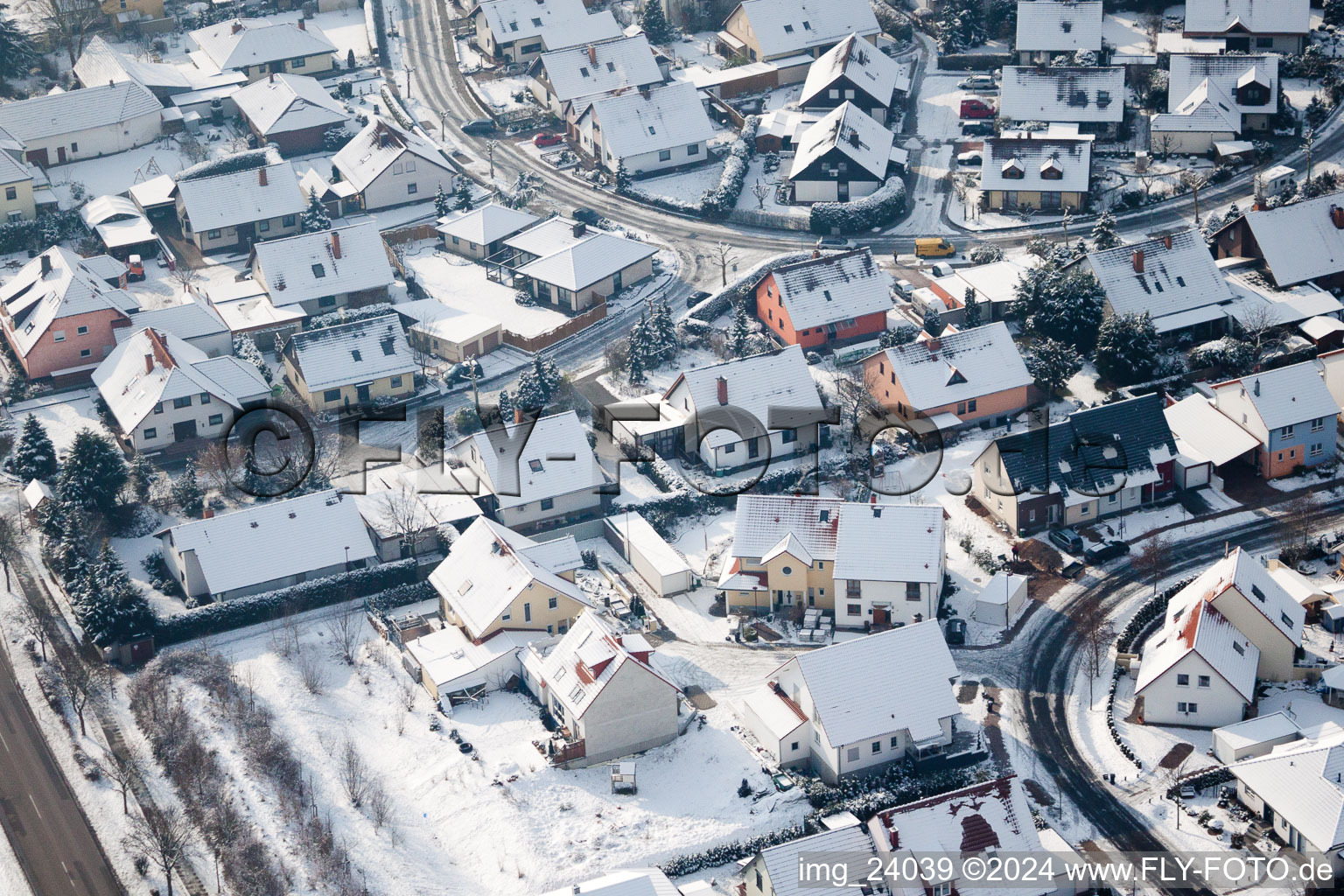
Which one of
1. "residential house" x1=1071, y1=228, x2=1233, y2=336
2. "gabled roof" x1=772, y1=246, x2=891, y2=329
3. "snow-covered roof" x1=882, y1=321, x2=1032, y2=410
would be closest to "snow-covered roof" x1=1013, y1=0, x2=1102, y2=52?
"residential house" x1=1071, y1=228, x2=1233, y2=336

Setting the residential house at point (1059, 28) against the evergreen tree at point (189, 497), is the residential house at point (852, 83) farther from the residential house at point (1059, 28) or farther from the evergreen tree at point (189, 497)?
the evergreen tree at point (189, 497)

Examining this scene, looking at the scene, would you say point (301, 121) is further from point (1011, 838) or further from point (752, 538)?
point (1011, 838)

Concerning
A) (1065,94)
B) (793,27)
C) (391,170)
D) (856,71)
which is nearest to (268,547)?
(391,170)

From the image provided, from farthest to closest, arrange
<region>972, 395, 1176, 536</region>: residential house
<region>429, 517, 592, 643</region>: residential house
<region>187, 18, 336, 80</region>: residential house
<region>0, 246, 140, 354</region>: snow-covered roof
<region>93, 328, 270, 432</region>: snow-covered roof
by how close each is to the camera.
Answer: <region>187, 18, 336, 80</region>: residential house → <region>0, 246, 140, 354</region>: snow-covered roof → <region>93, 328, 270, 432</region>: snow-covered roof → <region>972, 395, 1176, 536</region>: residential house → <region>429, 517, 592, 643</region>: residential house

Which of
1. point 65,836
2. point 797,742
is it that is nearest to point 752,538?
point 797,742

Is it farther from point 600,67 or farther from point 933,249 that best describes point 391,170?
point 933,249

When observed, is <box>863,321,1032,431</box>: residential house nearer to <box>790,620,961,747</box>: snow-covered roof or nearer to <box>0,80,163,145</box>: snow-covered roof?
<box>790,620,961,747</box>: snow-covered roof
